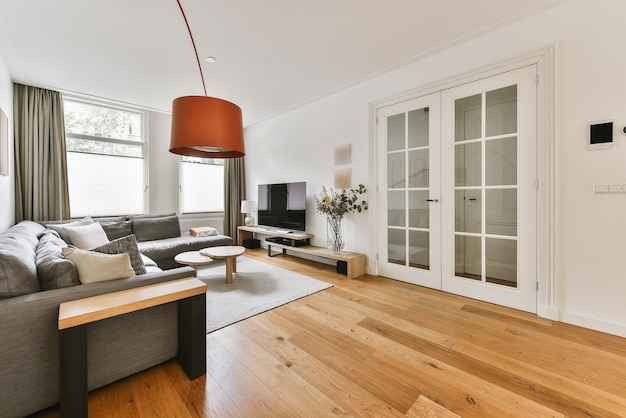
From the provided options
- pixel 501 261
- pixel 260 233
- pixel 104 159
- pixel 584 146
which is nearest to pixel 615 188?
pixel 584 146

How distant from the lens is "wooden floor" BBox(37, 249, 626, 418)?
1.33 meters

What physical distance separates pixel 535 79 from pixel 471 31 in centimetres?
74

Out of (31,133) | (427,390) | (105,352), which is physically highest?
(31,133)

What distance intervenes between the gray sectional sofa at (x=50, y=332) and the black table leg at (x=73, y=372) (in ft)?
0.72

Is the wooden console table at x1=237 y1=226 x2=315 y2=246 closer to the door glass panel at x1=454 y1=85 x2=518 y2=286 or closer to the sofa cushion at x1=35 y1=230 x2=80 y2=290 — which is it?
the door glass panel at x1=454 y1=85 x2=518 y2=286

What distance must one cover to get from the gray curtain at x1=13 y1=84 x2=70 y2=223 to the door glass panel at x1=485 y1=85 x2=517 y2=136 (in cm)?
560

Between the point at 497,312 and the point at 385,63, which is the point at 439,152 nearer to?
the point at 385,63

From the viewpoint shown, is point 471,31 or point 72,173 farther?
point 72,173

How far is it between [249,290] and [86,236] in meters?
2.09

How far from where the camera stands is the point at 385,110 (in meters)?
3.38

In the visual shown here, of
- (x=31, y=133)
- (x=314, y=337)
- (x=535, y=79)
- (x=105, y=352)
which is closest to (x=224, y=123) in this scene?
(x=105, y=352)

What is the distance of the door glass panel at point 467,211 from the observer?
2697 mm

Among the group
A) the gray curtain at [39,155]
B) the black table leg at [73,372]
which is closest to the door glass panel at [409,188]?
the black table leg at [73,372]

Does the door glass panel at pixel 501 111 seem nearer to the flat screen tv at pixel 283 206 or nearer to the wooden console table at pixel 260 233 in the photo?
the flat screen tv at pixel 283 206
